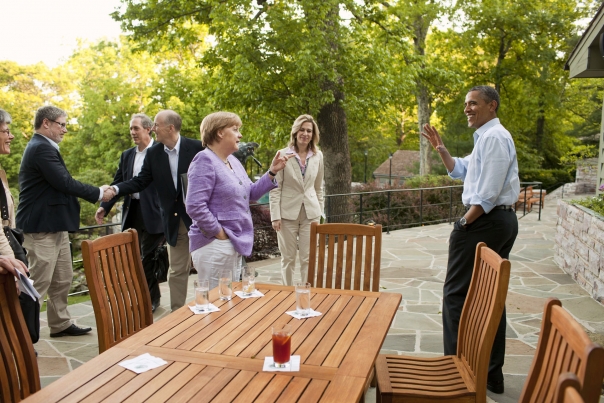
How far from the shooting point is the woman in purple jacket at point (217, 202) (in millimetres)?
3684

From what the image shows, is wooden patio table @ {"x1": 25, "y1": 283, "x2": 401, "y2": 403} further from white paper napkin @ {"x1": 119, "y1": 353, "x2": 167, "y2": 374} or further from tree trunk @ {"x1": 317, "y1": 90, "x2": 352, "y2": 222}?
tree trunk @ {"x1": 317, "y1": 90, "x2": 352, "y2": 222}

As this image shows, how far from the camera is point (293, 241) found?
5.47m

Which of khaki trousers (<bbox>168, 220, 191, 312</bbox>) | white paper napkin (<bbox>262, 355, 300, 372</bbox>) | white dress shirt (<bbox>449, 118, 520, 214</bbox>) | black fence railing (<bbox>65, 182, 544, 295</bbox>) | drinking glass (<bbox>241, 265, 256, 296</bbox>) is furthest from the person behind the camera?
black fence railing (<bbox>65, 182, 544, 295</bbox>)

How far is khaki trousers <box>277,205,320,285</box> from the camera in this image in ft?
17.7

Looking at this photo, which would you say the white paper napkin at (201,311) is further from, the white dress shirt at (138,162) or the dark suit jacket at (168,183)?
the white dress shirt at (138,162)

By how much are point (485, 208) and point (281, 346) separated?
Answer: 1882 mm

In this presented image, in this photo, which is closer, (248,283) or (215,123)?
(248,283)

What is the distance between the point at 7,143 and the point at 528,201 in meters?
14.7

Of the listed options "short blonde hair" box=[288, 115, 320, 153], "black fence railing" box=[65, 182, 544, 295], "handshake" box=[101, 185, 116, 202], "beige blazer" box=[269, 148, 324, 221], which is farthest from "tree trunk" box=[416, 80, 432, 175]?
"handshake" box=[101, 185, 116, 202]

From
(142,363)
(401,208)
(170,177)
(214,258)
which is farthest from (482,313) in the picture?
(401,208)

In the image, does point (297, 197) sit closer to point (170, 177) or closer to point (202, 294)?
point (170, 177)

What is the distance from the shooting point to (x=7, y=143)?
3436 mm

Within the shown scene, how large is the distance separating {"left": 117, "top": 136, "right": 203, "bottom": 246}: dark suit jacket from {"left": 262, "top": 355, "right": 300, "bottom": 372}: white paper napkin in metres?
2.81

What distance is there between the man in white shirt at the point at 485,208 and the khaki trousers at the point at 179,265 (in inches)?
95.3
